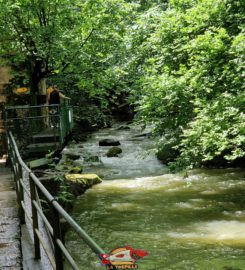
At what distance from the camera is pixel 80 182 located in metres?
13.5

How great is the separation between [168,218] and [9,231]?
586 centimetres

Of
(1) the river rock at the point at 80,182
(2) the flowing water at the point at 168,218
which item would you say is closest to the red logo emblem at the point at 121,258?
(2) the flowing water at the point at 168,218

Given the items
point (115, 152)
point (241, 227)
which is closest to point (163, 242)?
point (241, 227)

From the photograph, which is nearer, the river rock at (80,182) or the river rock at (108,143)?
the river rock at (80,182)

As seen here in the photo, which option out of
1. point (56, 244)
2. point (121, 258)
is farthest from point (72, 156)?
point (121, 258)

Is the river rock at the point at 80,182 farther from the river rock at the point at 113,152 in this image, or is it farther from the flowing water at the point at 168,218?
the river rock at the point at 113,152

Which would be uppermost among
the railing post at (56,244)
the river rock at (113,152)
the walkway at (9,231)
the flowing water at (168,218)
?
the railing post at (56,244)

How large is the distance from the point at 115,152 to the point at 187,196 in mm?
8988

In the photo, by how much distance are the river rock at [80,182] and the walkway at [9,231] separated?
12.6ft

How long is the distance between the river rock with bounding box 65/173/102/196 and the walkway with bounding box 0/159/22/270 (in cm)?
384

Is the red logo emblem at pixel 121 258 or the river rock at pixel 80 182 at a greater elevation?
the red logo emblem at pixel 121 258

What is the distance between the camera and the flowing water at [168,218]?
8.27 m

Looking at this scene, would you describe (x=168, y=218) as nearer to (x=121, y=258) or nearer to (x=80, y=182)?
(x=80, y=182)

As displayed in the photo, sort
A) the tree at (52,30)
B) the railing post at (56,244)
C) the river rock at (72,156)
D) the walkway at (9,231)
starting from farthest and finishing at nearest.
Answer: the river rock at (72,156)
the tree at (52,30)
the walkway at (9,231)
the railing post at (56,244)
